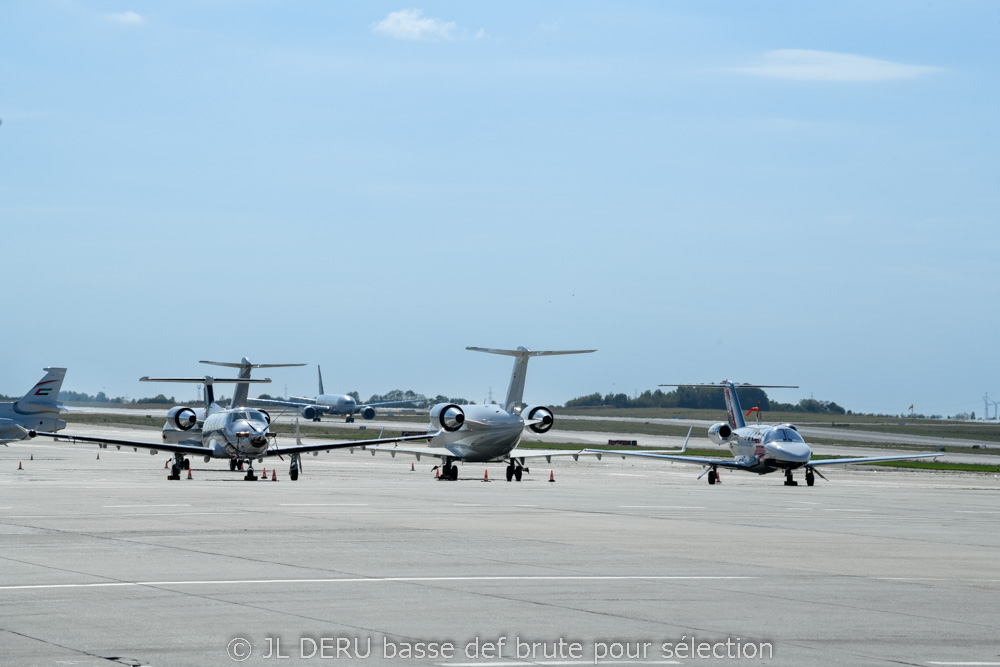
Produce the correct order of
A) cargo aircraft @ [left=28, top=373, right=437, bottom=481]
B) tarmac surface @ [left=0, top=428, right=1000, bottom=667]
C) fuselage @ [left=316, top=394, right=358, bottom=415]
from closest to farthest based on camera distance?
1. tarmac surface @ [left=0, top=428, right=1000, bottom=667]
2. cargo aircraft @ [left=28, top=373, right=437, bottom=481]
3. fuselage @ [left=316, top=394, right=358, bottom=415]

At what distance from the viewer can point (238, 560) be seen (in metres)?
17.9

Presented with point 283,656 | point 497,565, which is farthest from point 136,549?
point 283,656

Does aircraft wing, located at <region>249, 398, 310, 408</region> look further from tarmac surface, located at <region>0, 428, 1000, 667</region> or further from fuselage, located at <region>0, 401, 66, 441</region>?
tarmac surface, located at <region>0, 428, 1000, 667</region>

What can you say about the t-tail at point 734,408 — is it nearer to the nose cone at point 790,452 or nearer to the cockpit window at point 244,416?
the nose cone at point 790,452

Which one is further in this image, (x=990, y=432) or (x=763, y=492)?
(x=990, y=432)

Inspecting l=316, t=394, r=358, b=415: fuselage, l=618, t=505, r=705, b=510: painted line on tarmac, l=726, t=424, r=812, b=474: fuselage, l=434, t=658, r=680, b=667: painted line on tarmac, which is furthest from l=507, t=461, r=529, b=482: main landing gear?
l=316, t=394, r=358, b=415: fuselage

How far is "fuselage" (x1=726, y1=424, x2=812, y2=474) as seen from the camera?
161ft

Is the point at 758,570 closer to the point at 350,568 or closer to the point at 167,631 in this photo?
the point at 350,568

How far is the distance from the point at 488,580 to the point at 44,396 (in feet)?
194

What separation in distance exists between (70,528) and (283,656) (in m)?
14.1

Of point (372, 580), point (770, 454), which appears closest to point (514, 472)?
point (770, 454)

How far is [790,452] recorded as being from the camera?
4903cm

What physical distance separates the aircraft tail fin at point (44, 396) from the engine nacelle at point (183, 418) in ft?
58.0

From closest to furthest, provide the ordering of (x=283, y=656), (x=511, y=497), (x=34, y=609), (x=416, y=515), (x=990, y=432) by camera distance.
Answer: (x=283, y=656) → (x=34, y=609) → (x=416, y=515) → (x=511, y=497) → (x=990, y=432)
